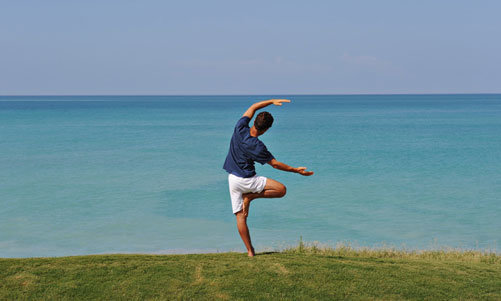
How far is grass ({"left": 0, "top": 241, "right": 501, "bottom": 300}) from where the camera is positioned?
647cm

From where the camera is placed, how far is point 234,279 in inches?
270

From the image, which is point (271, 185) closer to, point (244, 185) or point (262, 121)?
point (244, 185)

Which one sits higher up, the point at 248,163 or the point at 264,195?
the point at 248,163

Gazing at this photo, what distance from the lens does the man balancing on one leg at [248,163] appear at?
23.8ft

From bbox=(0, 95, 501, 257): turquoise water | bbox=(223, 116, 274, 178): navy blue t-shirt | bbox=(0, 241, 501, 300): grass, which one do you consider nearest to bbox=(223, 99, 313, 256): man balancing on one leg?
bbox=(223, 116, 274, 178): navy blue t-shirt

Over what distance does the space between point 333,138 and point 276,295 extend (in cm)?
5227

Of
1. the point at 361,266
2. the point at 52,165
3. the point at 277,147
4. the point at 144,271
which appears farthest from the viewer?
the point at 277,147

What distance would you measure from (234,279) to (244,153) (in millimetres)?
1797

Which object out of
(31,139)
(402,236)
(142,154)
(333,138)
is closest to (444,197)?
(402,236)

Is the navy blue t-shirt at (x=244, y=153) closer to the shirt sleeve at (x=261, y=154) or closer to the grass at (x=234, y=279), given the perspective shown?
the shirt sleeve at (x=261, y=154)

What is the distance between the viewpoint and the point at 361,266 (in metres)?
7.65

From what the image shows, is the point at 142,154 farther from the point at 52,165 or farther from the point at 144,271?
the point at 144,271

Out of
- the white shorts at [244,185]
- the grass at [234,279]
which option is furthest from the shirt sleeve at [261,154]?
the grass at [234,279]

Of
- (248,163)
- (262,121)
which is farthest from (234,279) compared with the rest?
(262,121)
